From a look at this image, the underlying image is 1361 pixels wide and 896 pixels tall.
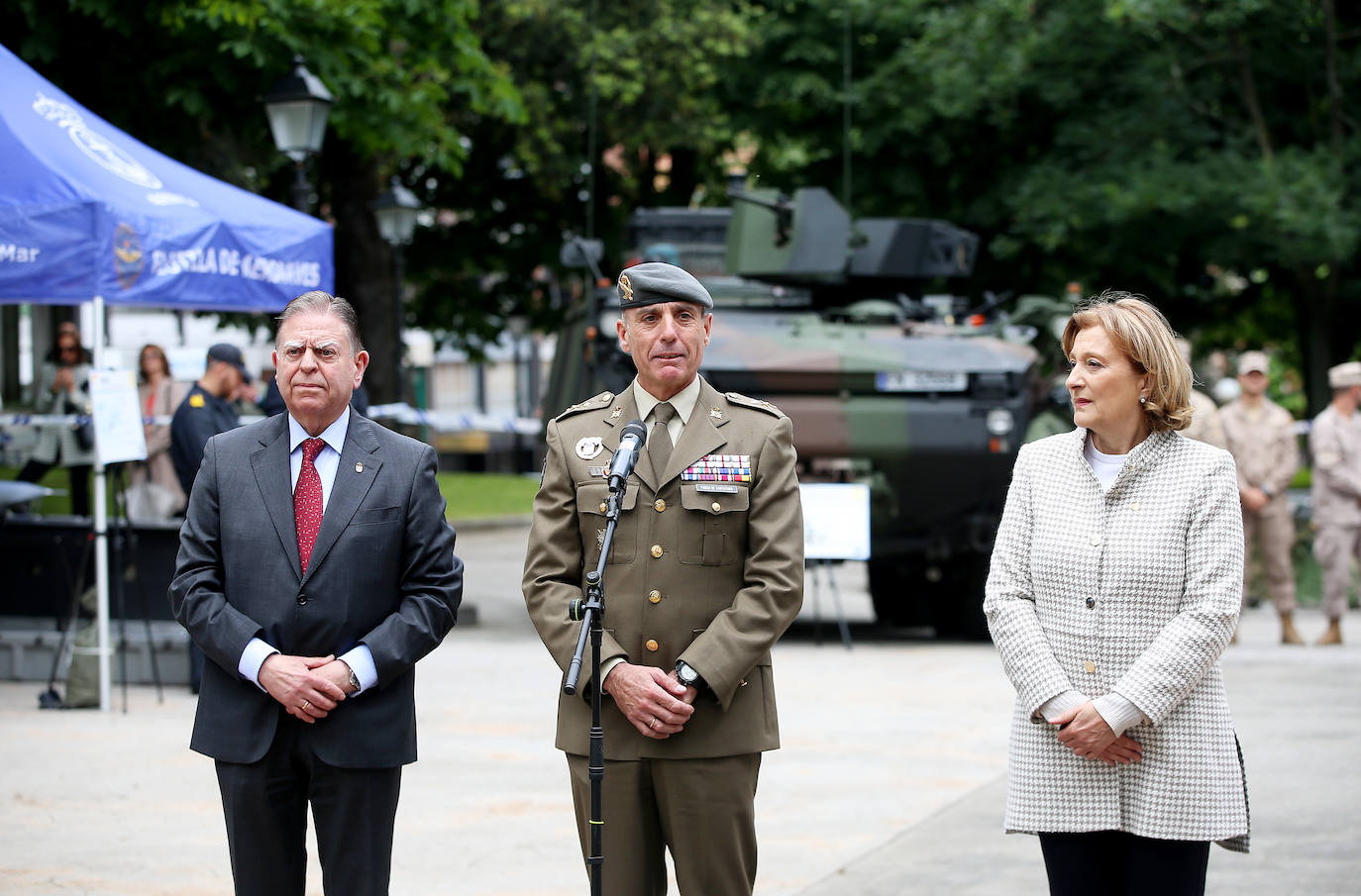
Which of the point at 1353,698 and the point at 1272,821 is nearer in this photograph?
the point at 1272,821

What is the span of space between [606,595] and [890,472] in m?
8.78

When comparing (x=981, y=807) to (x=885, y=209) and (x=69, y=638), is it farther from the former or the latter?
(x=885, y=209)

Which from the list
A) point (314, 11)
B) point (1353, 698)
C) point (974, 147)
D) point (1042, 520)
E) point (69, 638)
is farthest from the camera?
point (974, 147)

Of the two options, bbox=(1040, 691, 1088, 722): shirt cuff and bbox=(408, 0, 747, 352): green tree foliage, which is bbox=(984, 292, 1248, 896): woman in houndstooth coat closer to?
bbox=(1040, 691, 1088, 722): shirt cuff

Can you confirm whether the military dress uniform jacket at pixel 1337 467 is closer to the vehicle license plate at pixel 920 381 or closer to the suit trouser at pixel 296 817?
the vehicle license plate at pixel 920 381

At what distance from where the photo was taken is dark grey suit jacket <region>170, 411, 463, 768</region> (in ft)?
14.3

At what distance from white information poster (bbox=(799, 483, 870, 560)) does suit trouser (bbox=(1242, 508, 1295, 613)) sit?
2.88 meters

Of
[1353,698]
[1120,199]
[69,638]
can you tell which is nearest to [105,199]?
[69,638]

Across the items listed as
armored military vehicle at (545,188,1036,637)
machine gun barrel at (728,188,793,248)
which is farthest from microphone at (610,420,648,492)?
machine gun barrel at (728,188,793,248)

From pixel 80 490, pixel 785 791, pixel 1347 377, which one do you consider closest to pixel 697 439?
pixel 785 791

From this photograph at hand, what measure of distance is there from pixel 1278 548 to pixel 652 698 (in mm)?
10432

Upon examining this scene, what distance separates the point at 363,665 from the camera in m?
4.33

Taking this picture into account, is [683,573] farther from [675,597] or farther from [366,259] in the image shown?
[366,259]

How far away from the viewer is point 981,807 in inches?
306
